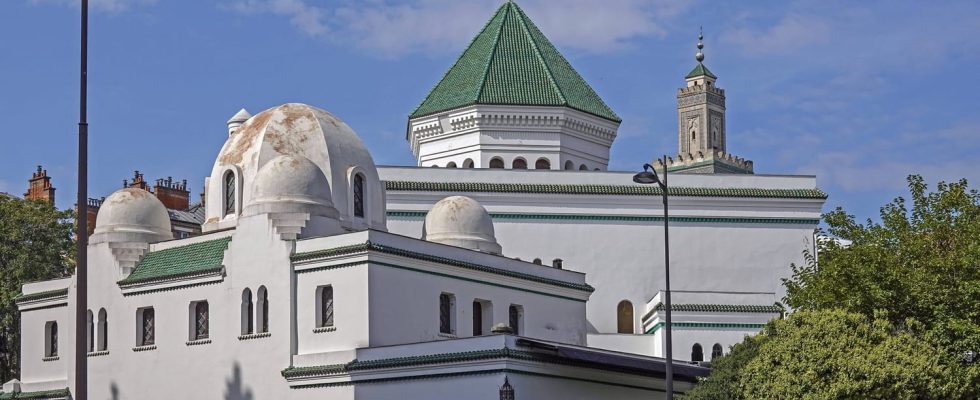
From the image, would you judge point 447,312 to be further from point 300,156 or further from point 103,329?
point 103,329

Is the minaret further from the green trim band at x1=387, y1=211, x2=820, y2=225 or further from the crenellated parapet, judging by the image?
the green trim band at x1=387, y1=211, x2=820, y2=225

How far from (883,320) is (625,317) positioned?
15128mm

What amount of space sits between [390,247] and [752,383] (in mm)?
9368

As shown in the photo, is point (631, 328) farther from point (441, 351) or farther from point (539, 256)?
point (441, 351)

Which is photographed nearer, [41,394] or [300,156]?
[300,156]

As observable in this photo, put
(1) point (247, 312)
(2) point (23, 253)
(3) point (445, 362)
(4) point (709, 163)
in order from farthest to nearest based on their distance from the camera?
(4) point (709, 163), (2) point (23, 253), (1) point (247, 312), (3) point (445, 362)

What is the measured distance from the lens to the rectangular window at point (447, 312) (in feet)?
134

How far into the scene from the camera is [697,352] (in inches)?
1946

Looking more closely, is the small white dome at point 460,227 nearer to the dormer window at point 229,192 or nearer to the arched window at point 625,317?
the dormer window at point 229,192

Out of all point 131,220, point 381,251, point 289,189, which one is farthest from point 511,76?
point 381,251

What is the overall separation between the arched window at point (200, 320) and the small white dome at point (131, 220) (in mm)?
3595

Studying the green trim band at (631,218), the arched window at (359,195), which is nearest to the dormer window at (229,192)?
the arched window at (359,195)

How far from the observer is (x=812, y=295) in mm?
41562

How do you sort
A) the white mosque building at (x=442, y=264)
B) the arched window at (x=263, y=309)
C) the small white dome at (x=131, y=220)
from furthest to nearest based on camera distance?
the small white dome at (x=131, y=220) < the arched window at (x=263, y=309) < the white mosque building at (x=442, y=264)
